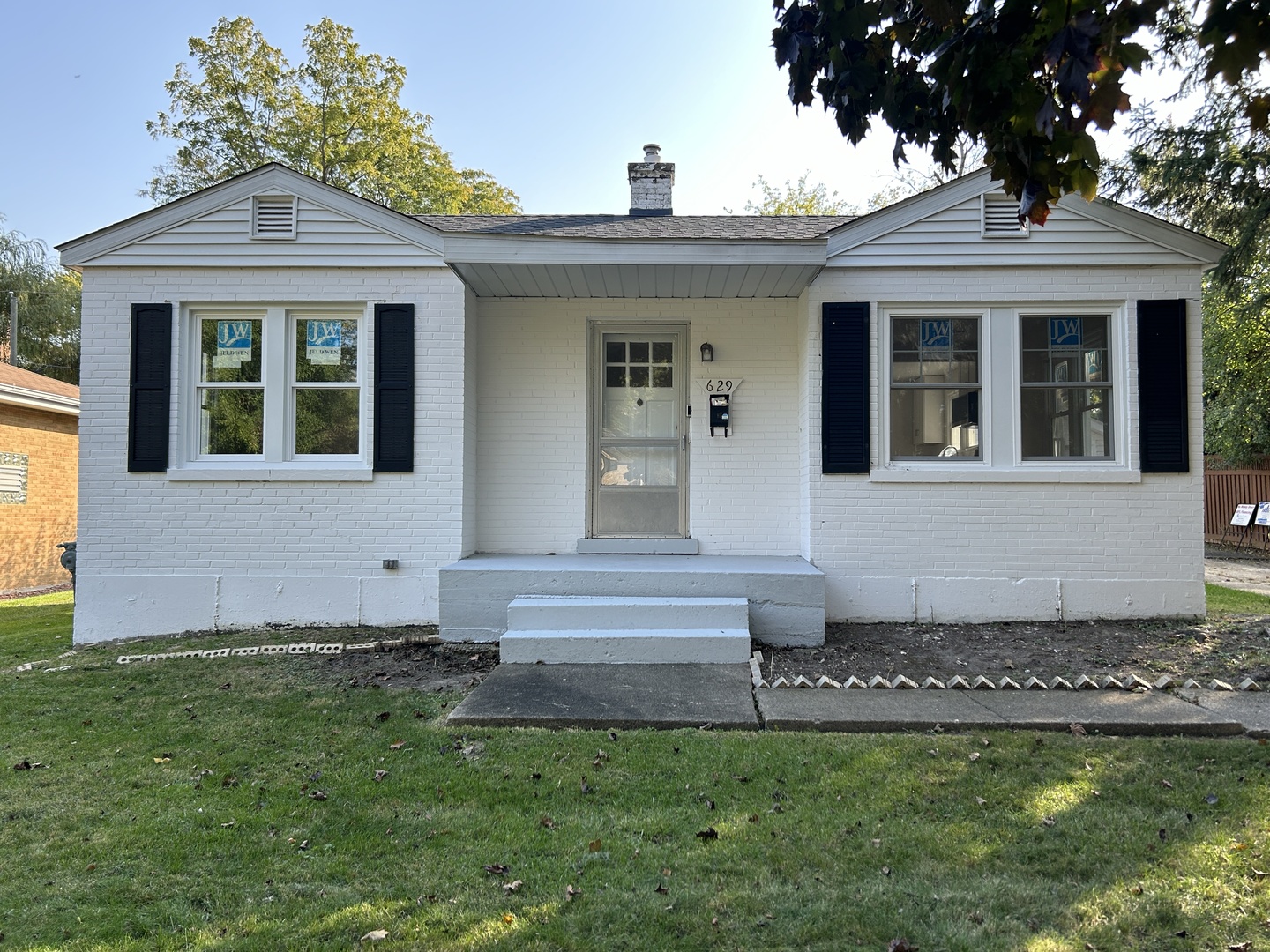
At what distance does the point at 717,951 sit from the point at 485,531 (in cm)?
538

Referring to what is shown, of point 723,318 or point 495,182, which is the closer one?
point 723,318

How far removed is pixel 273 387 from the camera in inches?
260

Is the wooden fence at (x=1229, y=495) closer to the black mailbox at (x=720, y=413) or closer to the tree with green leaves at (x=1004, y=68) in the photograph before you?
the black mailbox at (x=720, y=413)

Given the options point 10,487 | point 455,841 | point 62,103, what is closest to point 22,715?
point 455,841

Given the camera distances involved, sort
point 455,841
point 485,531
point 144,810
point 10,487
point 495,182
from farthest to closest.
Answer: point 495,182 < point 10,487 < point 485,531 < point 144,810 < point 455,841

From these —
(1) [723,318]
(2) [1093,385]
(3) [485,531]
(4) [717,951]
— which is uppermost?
(1) [723,318]

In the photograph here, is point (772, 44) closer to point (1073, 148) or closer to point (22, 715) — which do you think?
point (1073, 148)

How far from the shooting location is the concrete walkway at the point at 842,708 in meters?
3.92

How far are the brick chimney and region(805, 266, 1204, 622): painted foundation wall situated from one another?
2409mm

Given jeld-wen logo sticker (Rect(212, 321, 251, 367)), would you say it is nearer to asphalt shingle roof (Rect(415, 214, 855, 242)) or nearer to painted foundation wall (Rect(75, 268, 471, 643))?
painted foundation wall (Rect(75, 268, 471, 643))

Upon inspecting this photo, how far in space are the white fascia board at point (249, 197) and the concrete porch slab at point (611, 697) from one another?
3843 millimetres

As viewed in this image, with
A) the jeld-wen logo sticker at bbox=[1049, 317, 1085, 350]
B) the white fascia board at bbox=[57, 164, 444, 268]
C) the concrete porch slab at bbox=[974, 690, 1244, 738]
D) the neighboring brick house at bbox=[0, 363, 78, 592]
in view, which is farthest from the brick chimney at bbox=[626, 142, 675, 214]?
the neighboring brick house at bbox=[0, 363, 78, 592]

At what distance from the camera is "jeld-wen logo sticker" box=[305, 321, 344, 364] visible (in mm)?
6711

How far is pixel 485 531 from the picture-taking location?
7.19 m
